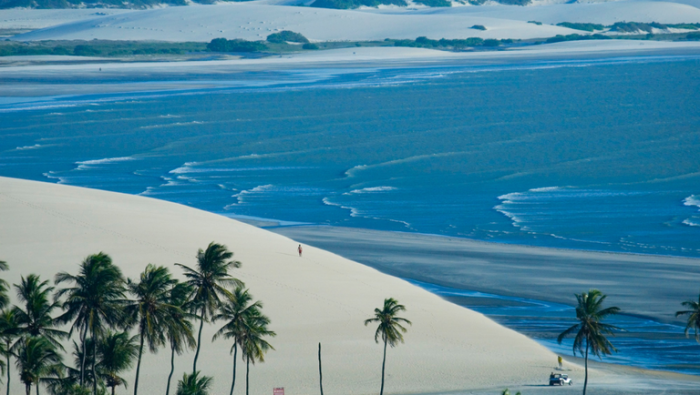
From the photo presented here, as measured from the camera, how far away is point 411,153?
241 ft

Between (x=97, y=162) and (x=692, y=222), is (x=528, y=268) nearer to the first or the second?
(x=692, y=222)

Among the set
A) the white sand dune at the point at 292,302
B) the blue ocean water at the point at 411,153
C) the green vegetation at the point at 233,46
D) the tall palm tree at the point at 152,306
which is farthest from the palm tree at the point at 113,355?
the green vegetation at the point at 233,46

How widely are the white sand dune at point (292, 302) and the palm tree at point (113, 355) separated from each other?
2431mm

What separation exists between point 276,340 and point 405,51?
478 ft

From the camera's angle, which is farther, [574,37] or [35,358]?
[574,37]

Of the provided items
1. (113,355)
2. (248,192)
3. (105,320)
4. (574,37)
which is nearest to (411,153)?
(248,192)

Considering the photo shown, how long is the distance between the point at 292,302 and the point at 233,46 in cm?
15658

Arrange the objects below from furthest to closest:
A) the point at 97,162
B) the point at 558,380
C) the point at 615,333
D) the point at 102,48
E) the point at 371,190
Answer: the point at 102,48 < the point at 97,162 < the point at 371,190 < the point at 615,333 < the point at 558,380

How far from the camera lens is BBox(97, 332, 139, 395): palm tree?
2611 cm

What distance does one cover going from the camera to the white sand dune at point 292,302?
99.0 ft

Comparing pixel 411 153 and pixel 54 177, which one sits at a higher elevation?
pixel 411 153

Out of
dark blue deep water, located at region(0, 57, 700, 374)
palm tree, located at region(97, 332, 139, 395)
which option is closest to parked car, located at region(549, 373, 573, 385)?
dark blue deep water, located at region(0, 57, 700, 374)

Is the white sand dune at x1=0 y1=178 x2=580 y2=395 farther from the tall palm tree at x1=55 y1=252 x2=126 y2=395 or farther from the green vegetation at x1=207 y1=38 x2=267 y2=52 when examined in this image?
the green vegetation at x1=207 y1=38 x2=267 y2=52

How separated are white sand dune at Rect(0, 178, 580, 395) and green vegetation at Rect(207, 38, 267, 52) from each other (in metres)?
137
